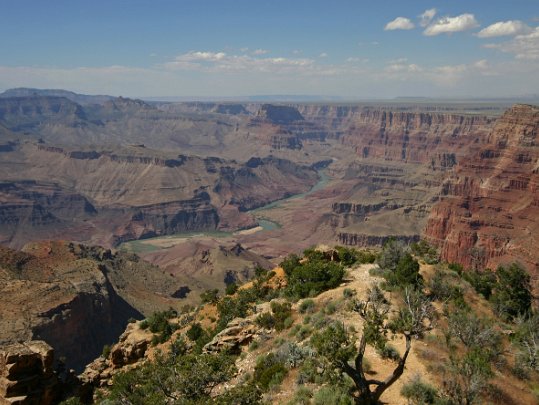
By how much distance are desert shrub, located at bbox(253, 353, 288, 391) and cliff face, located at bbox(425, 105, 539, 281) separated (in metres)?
59.4

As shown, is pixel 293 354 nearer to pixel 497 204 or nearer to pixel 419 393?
pixel 419 393

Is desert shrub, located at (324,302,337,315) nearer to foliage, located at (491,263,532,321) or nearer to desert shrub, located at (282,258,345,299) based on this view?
desert shrub, located at (282,258,345,299)

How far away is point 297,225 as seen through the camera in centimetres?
18275

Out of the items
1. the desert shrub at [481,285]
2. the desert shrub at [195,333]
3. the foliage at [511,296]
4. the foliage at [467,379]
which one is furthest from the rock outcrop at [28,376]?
the desert shrub at [481,285]

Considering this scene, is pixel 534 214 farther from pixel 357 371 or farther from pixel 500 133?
pixel 357 371

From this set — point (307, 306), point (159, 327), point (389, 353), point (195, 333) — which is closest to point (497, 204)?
point (307, 306)

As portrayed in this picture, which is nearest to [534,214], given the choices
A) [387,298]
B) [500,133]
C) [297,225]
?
[500,133]

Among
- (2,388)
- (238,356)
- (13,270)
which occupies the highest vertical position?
(238,356)

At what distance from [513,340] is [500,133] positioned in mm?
106435

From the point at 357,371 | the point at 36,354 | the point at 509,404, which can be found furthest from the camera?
the point at 36,354

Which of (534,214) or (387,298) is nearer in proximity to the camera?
(387,298)

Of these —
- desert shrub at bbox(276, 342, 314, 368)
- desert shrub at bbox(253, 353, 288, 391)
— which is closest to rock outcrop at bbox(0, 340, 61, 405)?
desert shrub at bbox(253, 353, 288, 391)

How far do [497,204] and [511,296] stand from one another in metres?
69.9

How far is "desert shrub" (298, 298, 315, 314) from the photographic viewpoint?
30.0 metres
